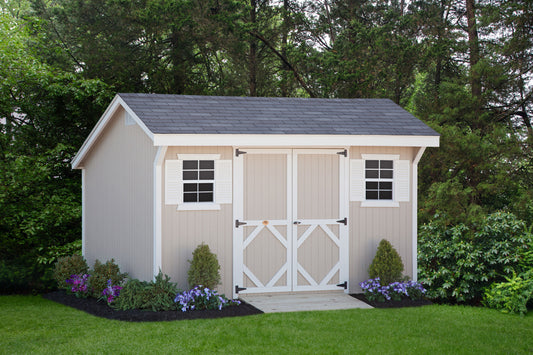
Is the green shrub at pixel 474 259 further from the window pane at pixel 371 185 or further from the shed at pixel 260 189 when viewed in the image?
the window pane at pixel 371 185

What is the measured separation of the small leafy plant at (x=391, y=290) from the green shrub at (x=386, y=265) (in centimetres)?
8

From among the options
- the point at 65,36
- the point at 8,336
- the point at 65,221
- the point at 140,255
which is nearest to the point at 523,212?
the point at 140,255

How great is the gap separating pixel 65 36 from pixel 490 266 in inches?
520

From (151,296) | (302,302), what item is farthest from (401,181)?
(151,296)

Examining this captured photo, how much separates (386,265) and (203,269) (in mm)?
2713

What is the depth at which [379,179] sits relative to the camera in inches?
392

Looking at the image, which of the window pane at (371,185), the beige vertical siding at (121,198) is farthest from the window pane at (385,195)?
the beige vertical siding at (121,198)

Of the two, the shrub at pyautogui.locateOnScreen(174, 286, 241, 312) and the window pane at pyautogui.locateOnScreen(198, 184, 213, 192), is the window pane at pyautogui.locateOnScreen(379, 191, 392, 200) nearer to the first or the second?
the window pane at pyautogui.locateOnScreen(198, 184, 213, 192)

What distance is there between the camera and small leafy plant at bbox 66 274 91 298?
984 centimetres

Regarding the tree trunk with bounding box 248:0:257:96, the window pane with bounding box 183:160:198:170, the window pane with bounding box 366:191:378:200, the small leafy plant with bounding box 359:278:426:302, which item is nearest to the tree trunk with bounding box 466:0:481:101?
the tree trunk with bounding box 248:0:257:96

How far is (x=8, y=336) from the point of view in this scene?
7.67 metres

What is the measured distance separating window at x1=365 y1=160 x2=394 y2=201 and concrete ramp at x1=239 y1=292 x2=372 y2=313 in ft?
5.36

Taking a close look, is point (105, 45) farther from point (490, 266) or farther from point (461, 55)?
point (490, 266)

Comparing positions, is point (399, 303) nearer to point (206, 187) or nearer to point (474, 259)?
point (474, 259)
